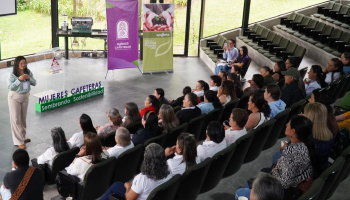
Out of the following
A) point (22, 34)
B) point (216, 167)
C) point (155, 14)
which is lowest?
point (216, 167)

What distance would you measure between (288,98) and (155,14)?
542cm

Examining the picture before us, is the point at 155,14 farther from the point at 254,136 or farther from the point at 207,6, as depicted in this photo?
the point at 254,136

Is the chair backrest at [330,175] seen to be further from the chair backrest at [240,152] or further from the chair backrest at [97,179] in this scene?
the chair backrest at [97,179]

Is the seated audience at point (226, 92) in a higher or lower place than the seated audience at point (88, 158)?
higher

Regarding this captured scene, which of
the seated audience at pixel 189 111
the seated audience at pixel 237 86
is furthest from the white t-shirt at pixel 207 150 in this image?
the seated audience at pixel 237 86

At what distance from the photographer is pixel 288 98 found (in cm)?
701

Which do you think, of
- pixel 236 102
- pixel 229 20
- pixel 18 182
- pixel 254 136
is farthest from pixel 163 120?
pixel 229 20

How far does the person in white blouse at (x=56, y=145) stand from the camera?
5145 mm

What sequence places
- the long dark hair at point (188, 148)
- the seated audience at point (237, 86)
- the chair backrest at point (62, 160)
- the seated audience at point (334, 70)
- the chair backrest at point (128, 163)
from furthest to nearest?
1. the seated audience at point (334, 70)
2. the seated audience at point (237, 86)
3. the chair backrest at point (62, 160)
4. the chair backrest at point (128, 163)
5. the long dark hair at point (188, 148)

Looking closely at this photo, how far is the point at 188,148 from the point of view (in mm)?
4484

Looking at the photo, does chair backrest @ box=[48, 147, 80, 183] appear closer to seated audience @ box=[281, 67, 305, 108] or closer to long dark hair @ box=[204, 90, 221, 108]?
long dark hair @ box=[204, 90, 221, 108]

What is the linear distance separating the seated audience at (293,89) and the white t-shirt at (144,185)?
3.61 metres

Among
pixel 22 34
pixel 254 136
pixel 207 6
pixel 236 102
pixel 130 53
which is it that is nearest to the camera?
pixel 254 136

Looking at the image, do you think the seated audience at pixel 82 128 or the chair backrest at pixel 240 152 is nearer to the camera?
the chair backrest at pixel 240 152
